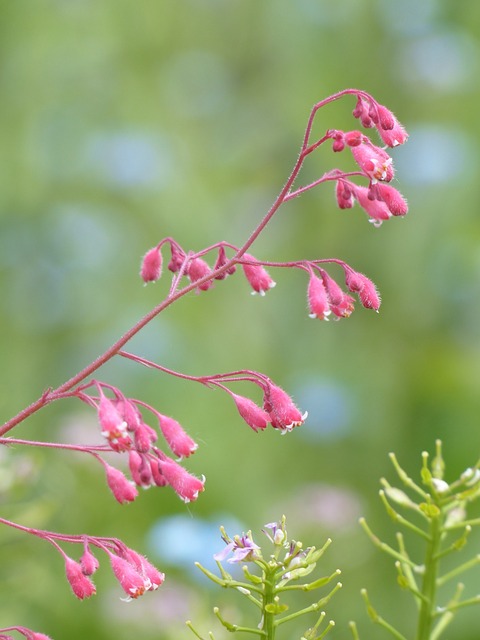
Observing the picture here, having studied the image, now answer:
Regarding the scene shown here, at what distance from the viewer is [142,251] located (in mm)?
5570

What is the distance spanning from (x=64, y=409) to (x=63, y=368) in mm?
301

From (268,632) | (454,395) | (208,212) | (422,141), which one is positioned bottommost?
(454,395)

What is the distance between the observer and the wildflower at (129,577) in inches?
58.2

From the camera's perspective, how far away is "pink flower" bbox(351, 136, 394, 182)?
4.87 feet

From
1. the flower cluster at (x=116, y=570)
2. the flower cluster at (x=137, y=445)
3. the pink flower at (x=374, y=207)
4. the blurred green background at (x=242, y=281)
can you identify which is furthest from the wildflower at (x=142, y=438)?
the blurred green background at (x=242, y=281)

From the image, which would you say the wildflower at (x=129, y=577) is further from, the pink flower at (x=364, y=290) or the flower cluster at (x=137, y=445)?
the pink flower at (x=364, y=290)

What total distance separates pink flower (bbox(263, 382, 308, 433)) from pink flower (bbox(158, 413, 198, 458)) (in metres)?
0.11

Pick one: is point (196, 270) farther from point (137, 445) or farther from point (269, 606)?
point (269, 606)

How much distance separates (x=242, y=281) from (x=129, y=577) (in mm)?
3804

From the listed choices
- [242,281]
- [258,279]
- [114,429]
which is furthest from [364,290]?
[242,281]

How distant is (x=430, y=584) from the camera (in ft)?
5.13

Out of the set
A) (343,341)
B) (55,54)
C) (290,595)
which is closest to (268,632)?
(290,595)

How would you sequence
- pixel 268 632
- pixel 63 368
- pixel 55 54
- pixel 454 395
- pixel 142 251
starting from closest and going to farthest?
pixel 268 632, pixel 454 395, pixel 63 368, pixel 142 251, pixel 55 54

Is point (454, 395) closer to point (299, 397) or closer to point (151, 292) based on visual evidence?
point (299, 397)
